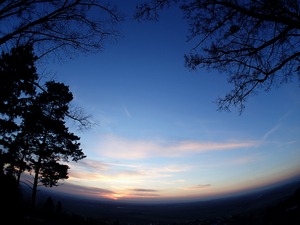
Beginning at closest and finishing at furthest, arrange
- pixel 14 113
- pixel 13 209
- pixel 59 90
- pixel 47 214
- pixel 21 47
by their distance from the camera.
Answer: pixel 21 47 → pixel 13 209 → pixel 14 113 → pixel 59 90 → pixel 47 214

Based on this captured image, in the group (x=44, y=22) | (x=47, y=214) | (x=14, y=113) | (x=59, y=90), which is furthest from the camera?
(x=47, y=214)


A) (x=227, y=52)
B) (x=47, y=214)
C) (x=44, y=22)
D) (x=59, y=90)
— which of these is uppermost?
(x=59, y=90)

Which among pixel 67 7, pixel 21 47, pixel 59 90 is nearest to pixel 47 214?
pixel 59 90

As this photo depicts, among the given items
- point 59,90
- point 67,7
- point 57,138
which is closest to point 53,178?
point 57,138

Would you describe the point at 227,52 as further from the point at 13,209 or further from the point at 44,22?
the point at 13,209

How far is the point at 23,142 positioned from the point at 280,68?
1893 cm

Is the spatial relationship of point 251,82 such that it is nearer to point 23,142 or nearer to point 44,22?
point 44,22

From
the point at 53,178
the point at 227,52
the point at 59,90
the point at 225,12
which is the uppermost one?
the point at 59,90

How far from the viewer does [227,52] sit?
20.1 feet

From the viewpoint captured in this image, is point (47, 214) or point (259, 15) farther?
point (47, 214)

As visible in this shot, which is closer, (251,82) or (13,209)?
(251,82)

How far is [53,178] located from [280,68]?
725 inches

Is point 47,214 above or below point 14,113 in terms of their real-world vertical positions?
below

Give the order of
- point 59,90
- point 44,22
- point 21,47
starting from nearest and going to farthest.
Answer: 1. point 44,22
2. point 21,47
3. point 59,90
